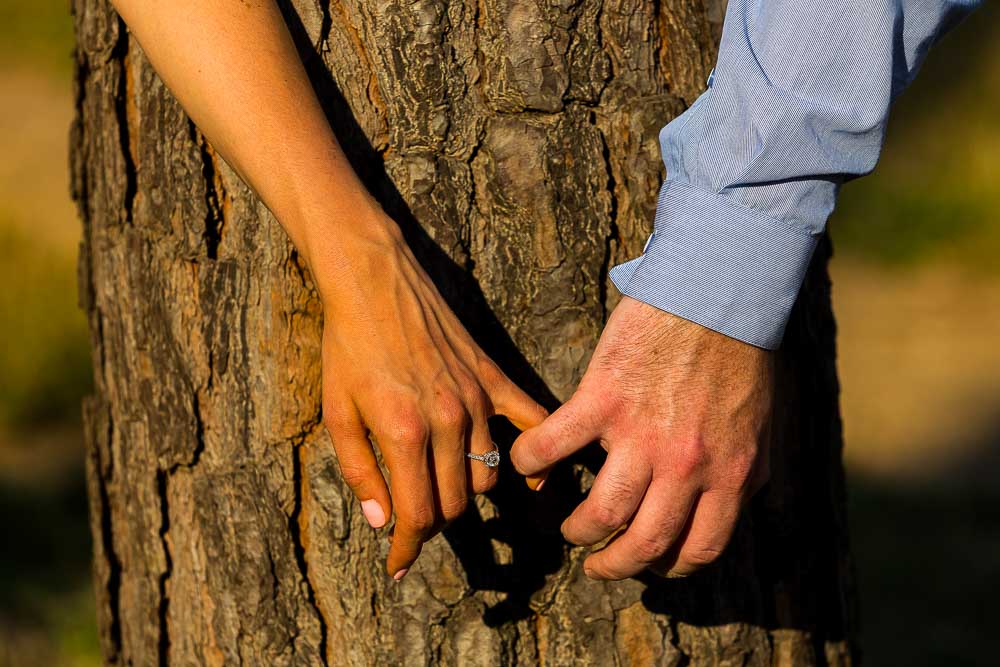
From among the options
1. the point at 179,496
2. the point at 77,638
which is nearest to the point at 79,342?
the point at 77,638

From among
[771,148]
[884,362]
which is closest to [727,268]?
[771,148]

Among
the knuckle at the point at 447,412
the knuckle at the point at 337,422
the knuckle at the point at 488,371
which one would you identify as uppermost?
the knuckle at the point at 488,371

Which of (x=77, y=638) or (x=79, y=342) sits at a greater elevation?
(x=79, y=342)

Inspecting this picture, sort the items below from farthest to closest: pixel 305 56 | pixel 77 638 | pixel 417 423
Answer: pixel 77 638 → pixel 305 56 → pixel 417 423

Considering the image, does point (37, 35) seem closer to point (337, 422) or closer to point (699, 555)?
point (337, 422)

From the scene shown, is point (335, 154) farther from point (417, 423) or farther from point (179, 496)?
point (179, 496)

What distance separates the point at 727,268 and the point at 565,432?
29cm

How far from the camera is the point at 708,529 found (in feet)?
4.63

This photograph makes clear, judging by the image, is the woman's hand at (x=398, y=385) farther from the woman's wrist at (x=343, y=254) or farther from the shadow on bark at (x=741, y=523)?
the shadow on bark at (x=741, y=523)

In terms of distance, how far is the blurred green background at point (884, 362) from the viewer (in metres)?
4.00

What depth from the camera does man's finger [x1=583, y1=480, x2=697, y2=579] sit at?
1372mm

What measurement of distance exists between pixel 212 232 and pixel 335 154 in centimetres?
35

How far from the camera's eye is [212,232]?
163 cm

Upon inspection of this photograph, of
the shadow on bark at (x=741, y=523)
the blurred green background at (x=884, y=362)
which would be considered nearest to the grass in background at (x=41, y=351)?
the blurred green background at (x=884, y=362)
